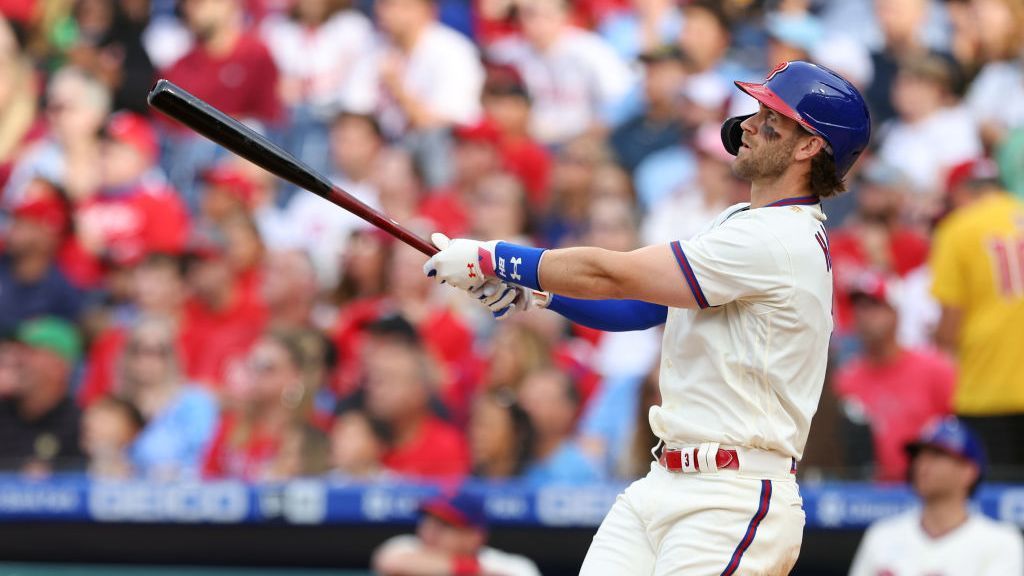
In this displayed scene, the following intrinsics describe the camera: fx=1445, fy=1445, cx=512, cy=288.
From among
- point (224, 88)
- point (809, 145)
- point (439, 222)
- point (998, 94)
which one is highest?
point (224, 88)

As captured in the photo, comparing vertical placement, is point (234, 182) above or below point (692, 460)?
above

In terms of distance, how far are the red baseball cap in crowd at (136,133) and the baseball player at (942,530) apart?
5582mm

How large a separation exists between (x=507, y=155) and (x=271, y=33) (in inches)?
85.5

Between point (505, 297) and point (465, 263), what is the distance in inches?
8.0

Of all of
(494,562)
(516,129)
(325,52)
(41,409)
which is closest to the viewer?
(494,562)

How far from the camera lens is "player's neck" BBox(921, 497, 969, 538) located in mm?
4895

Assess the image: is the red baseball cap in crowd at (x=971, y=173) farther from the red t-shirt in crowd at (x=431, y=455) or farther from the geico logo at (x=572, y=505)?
the red t-shirt in crowd at (x=431, y=455)

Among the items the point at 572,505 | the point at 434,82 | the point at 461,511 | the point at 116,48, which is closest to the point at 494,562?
the point at 461,511

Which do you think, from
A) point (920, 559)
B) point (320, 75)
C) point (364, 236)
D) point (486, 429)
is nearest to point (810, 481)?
point (920, 559)

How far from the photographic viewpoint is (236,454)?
6836 mm

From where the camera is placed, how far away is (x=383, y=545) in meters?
6.07

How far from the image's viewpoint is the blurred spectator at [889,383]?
5891mm

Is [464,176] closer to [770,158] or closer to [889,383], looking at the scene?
[889,383]

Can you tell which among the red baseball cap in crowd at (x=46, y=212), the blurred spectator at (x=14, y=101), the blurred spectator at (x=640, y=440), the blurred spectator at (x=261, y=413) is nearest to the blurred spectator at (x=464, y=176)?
the blurred spectator at (x=261, y=413)
